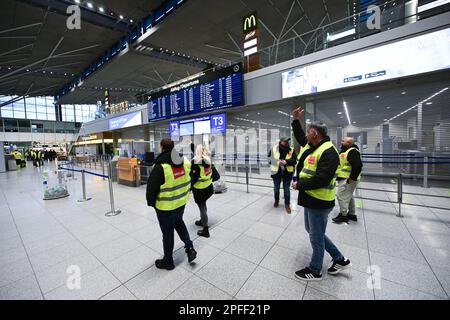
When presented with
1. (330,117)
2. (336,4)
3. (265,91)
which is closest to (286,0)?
(336,4)

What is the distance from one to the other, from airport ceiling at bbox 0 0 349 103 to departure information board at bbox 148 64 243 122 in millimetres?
2912

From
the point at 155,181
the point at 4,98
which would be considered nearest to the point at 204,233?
the point at 155,181

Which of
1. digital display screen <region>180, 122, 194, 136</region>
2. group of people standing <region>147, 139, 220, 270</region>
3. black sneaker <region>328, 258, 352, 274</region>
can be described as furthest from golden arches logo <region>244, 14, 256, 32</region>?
black sneaker <region>328, 258, 352, 274</region>

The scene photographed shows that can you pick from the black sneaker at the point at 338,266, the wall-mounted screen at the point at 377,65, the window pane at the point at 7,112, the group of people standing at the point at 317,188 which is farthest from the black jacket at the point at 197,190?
the window pane at the point at 7,112

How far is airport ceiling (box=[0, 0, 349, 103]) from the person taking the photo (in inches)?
328

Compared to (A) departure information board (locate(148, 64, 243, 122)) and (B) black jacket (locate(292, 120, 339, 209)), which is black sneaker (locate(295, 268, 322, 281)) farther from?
(A) departure information board (locate(148, 64, 243, 122))

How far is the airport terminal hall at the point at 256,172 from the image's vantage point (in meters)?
1.92

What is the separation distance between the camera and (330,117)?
6180 millimetres

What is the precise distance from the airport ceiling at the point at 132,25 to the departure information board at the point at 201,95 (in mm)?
2912

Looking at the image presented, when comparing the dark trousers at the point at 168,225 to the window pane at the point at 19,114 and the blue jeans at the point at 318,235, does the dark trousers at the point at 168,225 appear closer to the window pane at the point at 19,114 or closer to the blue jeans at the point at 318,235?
the blue jeans at the point at 318,235

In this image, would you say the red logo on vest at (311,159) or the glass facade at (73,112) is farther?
the glass facade at (73,112)

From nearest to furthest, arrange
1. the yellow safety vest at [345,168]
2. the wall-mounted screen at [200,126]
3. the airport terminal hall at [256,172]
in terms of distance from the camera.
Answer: the airport terminal hall at [256,172], the yellow safety vest at [345,168], the wall-mounted screen at [200,126]

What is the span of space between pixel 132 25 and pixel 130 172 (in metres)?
8.63

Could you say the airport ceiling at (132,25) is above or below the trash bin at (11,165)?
above
